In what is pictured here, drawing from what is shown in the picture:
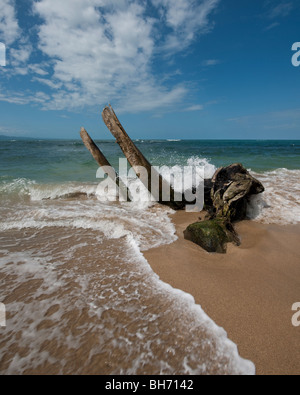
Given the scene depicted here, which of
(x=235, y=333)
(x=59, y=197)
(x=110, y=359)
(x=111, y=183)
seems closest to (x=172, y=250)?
(x=235, y=333)

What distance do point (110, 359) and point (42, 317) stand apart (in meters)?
0.79

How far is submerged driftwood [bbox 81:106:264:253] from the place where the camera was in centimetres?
329

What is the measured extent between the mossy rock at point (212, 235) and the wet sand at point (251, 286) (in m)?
0.10

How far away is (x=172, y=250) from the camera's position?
121 inches

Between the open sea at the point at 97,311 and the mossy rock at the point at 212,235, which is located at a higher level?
the mossy rock at the point at 212,235

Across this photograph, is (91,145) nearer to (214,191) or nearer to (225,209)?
(214,191)

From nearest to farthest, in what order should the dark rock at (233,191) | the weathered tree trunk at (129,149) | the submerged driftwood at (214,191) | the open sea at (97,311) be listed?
the open sea at (97,311) → the submerged driftwood at (214,191) → the dark rock at (233,191) → the weathered tree trunk at (129,149)

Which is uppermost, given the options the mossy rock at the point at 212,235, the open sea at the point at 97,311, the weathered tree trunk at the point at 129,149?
the weathered tree trunk at the point at 129,149

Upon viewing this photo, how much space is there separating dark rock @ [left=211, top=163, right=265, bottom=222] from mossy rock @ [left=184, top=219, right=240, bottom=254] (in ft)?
1.46

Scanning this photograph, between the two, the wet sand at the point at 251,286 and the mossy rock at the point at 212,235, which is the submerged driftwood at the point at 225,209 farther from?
the wet sand at the point at 251,286

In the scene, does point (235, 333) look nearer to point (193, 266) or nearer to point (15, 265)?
point (193, 266)

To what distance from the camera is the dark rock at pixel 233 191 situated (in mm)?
3961

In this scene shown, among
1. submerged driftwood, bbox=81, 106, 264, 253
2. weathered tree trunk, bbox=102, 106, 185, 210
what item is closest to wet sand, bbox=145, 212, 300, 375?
submerged driftwood, bbox=81, 106, 264, 253

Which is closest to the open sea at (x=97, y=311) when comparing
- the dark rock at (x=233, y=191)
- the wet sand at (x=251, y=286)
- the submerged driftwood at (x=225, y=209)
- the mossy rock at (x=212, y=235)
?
the wet sand at (x=251, y=286)
